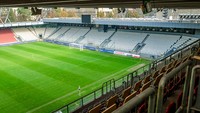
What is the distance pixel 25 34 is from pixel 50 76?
2649 cm

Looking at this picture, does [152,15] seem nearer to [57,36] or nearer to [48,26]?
[57,36]

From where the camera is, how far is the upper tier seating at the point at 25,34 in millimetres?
40725

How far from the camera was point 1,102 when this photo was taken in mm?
13359

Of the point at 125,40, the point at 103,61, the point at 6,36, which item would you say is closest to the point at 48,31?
the point at 6,36

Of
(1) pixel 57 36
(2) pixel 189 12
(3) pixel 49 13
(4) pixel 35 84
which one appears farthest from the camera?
(3) pixel 49 13

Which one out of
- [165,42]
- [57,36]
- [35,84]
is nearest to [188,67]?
[35,84]

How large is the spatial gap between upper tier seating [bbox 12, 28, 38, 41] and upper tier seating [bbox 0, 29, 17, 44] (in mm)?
1327

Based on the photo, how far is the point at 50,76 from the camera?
60.2 ft

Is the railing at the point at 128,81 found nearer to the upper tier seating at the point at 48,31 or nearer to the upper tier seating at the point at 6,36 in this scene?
the upper tier seating at the point at 6,36

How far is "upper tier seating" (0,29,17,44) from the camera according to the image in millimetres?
37531

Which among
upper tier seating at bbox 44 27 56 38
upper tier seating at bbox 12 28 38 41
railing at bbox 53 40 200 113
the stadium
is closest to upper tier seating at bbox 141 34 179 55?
the stadium

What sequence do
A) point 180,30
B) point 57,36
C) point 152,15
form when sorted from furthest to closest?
point 57,36, point 152,15, point 180,30

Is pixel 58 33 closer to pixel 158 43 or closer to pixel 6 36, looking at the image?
pixel 6 36

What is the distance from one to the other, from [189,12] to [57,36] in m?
23.9
